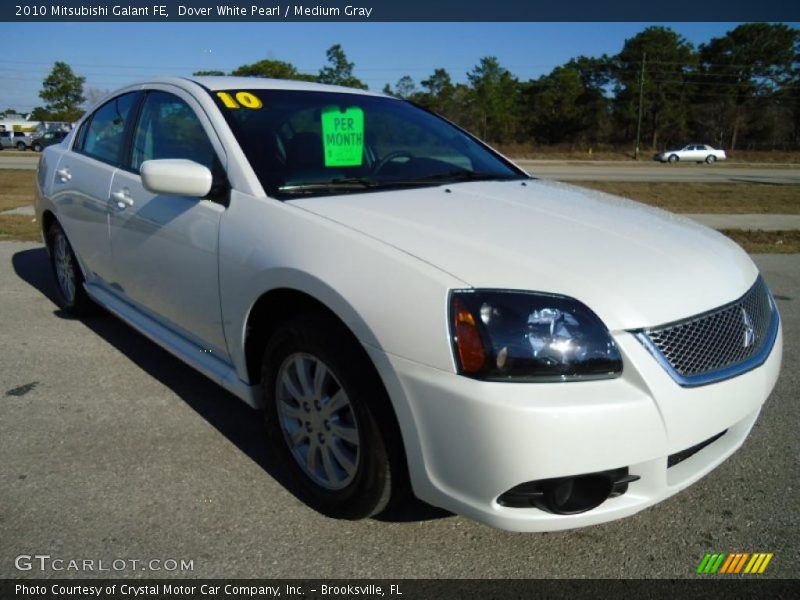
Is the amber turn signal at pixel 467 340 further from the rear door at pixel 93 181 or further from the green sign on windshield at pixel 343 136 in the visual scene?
the rear door at pixel 93 181

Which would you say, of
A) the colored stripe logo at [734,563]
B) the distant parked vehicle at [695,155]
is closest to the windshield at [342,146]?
the colored stripe logo at [734,563]

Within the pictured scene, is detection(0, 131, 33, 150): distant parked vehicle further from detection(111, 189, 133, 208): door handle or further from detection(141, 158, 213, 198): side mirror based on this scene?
detection(141, 158, 213, 198): side mirror

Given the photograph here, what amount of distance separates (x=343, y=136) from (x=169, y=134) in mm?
898

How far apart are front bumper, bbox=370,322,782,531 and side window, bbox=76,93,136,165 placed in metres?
2.59

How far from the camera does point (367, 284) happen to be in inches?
80.2

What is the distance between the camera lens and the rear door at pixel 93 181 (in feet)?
12.1

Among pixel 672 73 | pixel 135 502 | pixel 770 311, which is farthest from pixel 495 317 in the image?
pixel 672 73

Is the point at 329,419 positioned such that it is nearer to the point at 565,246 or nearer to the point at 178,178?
the point at 565,246

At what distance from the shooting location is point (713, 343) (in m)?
2.05

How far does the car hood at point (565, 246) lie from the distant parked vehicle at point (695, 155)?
1881 inches

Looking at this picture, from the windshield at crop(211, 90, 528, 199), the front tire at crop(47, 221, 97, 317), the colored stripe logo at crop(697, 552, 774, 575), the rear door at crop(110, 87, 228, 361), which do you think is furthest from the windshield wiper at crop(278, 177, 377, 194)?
the front tire at crop(47, 221, 97, 317)

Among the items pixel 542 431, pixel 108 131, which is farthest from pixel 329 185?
pixel 108 131

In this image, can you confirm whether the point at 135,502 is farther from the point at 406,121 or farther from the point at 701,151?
the point at 701,151

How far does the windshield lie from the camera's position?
2.76m
